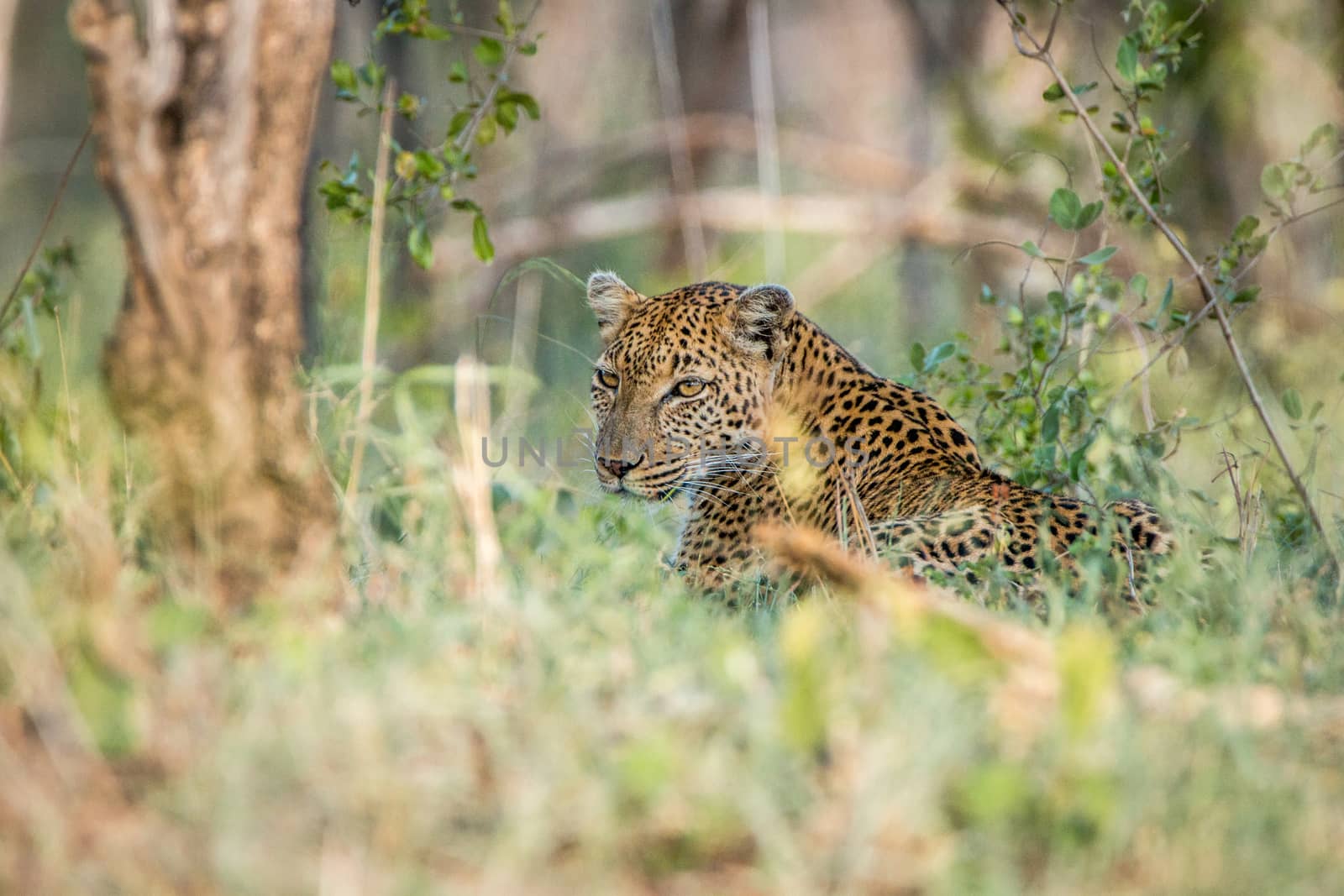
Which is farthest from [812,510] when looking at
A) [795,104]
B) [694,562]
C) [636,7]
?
[795,104]

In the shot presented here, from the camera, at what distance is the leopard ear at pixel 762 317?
18.3ft

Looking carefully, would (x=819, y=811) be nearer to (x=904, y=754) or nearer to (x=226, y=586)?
(x=904, y=754)

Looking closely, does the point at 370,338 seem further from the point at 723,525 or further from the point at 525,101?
the point at 723,525

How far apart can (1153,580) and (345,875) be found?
2811mm

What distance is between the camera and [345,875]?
234cm

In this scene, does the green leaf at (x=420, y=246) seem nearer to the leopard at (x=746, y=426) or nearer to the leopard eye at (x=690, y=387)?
the leopard at (x=746, y=426)

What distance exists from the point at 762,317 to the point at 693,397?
0.43m

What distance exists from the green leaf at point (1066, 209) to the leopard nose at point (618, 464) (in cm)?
184

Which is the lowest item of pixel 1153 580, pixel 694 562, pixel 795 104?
pixel 694 562

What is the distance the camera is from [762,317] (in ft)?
18.6

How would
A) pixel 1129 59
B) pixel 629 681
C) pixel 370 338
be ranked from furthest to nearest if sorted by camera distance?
pixel 1129 59 → pixel 370 338 → pixel 629 681

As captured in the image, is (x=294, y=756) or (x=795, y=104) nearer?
(x=294, y=756)

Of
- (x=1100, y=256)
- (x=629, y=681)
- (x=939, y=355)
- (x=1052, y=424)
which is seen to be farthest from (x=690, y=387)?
(x=629, y=681)

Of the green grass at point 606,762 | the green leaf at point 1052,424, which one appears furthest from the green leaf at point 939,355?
the green grass at point 606,762
